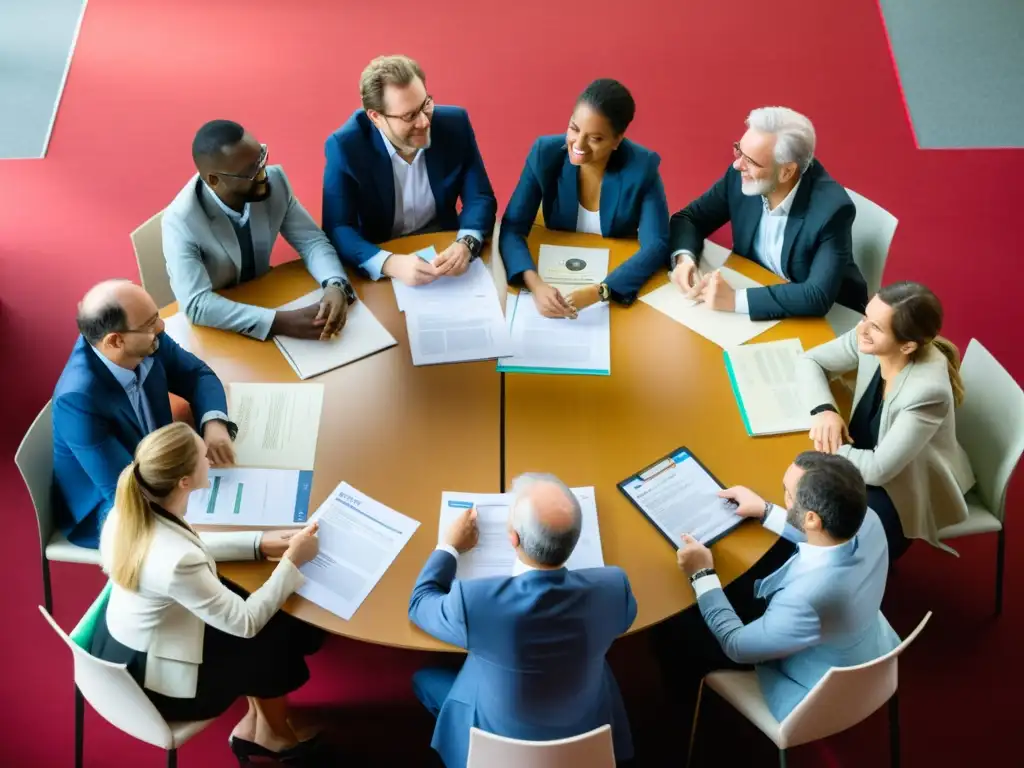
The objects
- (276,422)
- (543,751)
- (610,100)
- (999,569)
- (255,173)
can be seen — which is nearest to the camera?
(543,751)

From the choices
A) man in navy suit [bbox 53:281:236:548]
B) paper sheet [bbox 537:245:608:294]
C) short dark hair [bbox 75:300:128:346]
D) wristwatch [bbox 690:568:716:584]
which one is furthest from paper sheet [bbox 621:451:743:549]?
short dark hair [bbox 75:300:128:346]

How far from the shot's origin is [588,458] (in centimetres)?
277

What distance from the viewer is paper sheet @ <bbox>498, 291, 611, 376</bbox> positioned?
3.05 metres

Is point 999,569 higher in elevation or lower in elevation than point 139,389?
lower

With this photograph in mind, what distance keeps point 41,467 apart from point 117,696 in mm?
845

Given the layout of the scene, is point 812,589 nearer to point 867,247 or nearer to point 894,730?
point 894,730

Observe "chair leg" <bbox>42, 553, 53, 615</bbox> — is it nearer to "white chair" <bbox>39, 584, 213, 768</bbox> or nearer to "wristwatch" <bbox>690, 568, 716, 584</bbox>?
"white chair" <bbox>39, 584, 213, 768</bbox>

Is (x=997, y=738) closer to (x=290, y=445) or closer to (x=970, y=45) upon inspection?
(x=290, y=445)

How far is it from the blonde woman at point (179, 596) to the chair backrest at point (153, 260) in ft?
3.69

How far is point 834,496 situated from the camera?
2.27 metres

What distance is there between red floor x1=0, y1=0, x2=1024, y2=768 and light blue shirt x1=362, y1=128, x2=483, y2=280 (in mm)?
1007

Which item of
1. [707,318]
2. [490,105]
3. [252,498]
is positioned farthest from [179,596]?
[490,105]

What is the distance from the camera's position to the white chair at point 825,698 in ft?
7.38

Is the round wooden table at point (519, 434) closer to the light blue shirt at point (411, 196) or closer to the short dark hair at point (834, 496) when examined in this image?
the short dark hair at point (834, 496)
